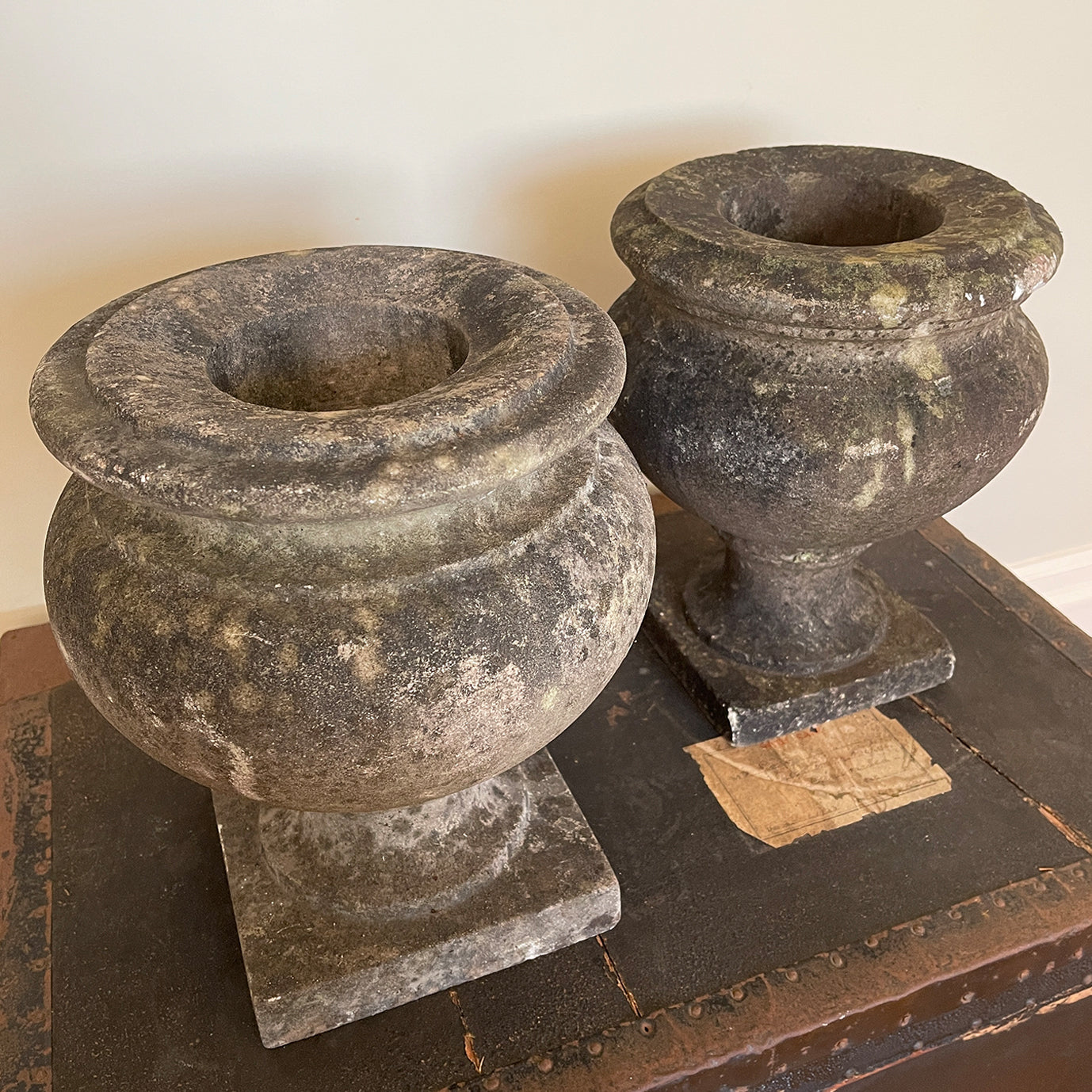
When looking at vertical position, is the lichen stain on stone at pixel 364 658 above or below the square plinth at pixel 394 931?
above

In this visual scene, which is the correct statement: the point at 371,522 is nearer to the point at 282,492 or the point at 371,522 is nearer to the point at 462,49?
the point at 282,492

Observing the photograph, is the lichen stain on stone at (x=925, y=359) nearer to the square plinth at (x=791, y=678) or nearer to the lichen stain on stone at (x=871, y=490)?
the lichen stain on stone at (x=871, y=490)

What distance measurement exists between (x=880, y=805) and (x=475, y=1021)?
0.56m

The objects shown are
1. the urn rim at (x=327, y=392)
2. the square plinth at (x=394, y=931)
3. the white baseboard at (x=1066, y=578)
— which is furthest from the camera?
→ the white baseboard at (x=1066, y=578)

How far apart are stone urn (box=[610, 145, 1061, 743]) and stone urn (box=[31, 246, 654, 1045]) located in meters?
0.19

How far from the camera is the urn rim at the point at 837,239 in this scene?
3.30 ft

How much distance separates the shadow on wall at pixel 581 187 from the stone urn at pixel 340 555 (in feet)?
1.55

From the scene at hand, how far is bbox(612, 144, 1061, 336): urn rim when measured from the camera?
3.30ft

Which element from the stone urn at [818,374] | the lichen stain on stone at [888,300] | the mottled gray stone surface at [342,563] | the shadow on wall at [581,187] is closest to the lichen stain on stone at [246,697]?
the mottled gray stone surface at [342,563]

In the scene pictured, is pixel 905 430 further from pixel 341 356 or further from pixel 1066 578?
pixel 1066 578

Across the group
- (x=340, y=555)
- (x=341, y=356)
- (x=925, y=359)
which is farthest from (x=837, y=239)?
(x=340, y=555)

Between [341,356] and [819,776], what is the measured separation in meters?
0.79

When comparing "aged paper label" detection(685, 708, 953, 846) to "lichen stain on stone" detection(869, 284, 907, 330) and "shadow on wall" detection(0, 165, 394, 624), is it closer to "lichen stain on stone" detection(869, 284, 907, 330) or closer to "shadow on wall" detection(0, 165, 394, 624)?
"lichen stain on stone" detection(869, 284, 907, 330)

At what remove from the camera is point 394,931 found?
3.42 feet
